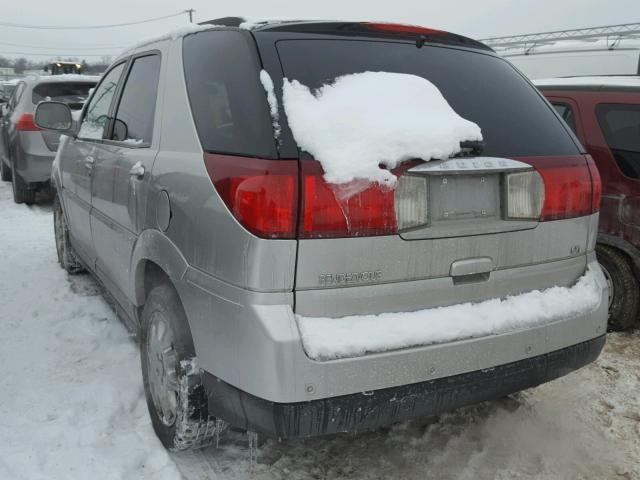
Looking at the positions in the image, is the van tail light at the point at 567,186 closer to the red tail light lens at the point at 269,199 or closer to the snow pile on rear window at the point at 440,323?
the snow pile on rear window at the point at 440,323

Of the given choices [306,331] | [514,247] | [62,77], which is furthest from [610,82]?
[62,77]

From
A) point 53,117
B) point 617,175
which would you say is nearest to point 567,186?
point 617,175

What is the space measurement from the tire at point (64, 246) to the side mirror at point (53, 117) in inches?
39.0

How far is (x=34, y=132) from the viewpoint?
7582 mm

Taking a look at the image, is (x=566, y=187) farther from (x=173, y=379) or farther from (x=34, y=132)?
(x=34, y=132)

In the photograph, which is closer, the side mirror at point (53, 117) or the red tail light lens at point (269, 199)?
the red tail light lens at point (269, 199)

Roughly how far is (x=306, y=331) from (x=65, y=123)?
301cm

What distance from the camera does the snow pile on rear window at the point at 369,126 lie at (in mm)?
1830

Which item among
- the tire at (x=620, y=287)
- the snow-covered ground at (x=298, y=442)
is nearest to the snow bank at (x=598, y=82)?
the tire at (x=620, y=287)

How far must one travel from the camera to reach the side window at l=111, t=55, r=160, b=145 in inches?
106

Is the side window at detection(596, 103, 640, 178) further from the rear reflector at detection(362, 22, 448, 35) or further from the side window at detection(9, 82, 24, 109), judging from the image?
the side window at detection(9, 82, 24, 109)

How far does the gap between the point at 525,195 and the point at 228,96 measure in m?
1.14

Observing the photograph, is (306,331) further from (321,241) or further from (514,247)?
(514,247)

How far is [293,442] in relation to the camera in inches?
106
